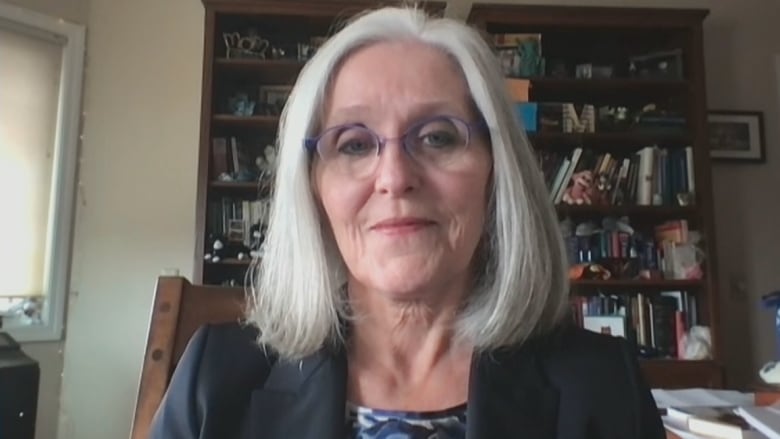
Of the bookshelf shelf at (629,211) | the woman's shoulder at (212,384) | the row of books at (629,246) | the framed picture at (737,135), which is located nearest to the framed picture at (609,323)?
the row of books at (629,246)

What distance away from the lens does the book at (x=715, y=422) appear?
1044 mm

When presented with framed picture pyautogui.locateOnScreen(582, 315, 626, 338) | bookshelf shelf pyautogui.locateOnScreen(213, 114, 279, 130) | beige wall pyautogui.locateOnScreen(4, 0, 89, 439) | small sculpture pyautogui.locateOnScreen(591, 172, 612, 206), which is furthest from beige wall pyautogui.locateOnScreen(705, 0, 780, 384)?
beige wall pyautogui.locateOnScreen(4, 0, 89, 439)

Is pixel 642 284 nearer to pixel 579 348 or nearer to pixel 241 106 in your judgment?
pixel 241 106

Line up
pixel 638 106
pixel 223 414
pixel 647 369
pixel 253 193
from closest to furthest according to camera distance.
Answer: pixel 223 414
pixel 647 369
pixel 253 193
pixel 638 106

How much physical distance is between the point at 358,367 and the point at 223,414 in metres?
0.19

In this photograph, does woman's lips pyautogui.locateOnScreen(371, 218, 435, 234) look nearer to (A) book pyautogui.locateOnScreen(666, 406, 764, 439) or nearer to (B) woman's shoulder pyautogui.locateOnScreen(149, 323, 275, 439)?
(B) woman's shoulder pyautogui.locateOnScreen(149, 323, 275, 439)

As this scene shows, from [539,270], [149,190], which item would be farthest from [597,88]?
[539,270]

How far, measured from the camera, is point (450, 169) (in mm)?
878

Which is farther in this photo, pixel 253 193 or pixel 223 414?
pixel 253 193

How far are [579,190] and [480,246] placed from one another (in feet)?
6.43

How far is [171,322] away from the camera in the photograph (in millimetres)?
1061

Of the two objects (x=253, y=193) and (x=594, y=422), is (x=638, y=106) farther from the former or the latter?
(x=594, y=422)

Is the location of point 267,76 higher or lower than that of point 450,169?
higher

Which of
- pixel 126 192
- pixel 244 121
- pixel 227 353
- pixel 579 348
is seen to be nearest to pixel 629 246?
pixel 244 121
